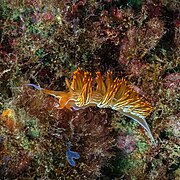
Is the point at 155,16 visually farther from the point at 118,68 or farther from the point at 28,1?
the point at 28,1

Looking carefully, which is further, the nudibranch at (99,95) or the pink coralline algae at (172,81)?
the pink coralline algae at (172,81)

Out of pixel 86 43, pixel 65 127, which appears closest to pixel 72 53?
pixel 86 43

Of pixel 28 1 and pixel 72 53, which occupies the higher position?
pixel 28 1

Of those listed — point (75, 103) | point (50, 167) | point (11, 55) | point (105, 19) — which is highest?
point (105, 19)

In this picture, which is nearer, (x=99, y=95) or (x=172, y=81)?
(x=99, y=95)

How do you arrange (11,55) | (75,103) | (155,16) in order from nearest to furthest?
(75,103), (11,55), (155,16)

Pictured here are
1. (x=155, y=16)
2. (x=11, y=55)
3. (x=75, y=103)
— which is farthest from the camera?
(x=155, y=16)

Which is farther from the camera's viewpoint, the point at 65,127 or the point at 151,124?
the point at 151,124

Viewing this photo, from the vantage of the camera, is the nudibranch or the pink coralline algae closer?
the nudibranch
